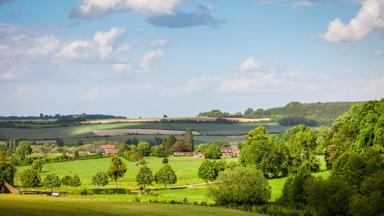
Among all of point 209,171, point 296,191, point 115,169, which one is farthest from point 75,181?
point 296,191

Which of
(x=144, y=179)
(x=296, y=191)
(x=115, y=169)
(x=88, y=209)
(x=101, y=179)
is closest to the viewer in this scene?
(x=88, y=209)

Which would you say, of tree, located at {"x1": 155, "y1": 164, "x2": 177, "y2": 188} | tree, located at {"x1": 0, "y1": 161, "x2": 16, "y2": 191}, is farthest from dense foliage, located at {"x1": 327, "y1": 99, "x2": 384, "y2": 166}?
tree, located at {"x1": 0, "y1": 161, "x2": 16, "y2": 191}

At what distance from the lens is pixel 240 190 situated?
103 m

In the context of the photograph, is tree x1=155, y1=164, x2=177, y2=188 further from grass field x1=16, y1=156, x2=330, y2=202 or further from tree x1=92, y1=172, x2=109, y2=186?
tree x1=92, y1=172, x2=109, y2=186

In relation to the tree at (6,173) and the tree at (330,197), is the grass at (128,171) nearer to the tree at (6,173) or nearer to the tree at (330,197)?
the tree at (6,173)

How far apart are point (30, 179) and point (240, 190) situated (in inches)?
2040

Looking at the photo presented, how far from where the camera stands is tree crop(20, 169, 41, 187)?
434ft

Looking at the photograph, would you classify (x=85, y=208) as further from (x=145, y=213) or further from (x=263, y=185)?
(x=263, y=185)

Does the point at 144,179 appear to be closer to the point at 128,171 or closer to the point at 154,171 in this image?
the point at 154,171

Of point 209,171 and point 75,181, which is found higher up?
point 209,171

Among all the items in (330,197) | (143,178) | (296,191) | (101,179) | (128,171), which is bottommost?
(128,171)

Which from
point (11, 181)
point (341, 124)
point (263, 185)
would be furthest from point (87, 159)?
point (263, 185)

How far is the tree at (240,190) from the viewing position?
102 meters

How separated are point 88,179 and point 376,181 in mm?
79316
